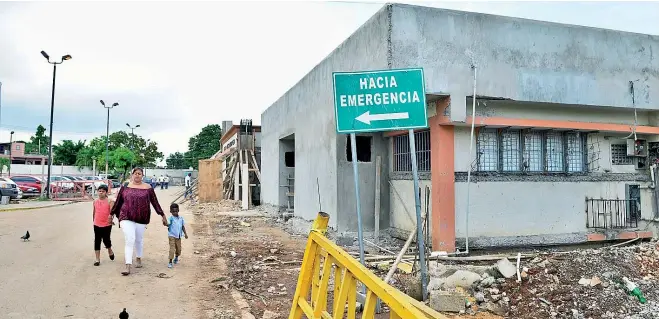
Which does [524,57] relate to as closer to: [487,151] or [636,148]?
[487,151]

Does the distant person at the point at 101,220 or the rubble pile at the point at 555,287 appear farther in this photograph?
the distant person at the point at 101,220

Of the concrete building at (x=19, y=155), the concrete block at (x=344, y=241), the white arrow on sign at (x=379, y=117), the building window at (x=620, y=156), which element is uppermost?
the concrete building at (x=19, y=155)

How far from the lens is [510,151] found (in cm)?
927

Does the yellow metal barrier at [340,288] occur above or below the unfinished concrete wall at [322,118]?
below

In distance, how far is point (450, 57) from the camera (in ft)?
27.8

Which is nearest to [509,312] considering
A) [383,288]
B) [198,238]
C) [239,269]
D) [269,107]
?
[383,288]

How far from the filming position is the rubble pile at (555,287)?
5648 mm

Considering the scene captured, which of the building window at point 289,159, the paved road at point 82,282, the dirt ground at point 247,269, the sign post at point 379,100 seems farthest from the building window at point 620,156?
the building window at point 289,159

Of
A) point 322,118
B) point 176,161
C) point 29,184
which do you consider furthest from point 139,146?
point 322,118

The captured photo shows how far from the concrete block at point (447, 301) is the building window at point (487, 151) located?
3.95 meters

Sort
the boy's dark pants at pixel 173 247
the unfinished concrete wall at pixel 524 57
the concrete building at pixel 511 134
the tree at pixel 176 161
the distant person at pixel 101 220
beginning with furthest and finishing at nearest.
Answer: the tree at pixel 176 161, the concrete building at pixel 511 134, the unfinished concrete wall at pixel 524 57, the boy's dark pants at pixel 173 247, the distant person at pixel 101 220

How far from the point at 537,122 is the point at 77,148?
82458 mm

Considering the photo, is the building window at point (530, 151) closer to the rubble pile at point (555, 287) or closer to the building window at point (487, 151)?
the building window at point (487, 151)

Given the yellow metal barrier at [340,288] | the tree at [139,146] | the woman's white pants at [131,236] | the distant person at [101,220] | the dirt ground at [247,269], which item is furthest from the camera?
the tree at [139,146]
